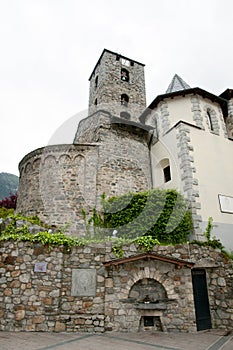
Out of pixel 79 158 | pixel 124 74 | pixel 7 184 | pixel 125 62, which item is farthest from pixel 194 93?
pixel 7 184

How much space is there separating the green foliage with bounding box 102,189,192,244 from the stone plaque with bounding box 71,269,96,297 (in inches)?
98.9

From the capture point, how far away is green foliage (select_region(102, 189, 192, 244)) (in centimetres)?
858

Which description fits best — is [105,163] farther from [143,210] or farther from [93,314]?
[93,314]

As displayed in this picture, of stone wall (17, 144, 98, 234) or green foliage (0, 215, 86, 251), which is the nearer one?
green foliage (0, 215, 86, 251)

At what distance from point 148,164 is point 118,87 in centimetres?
764

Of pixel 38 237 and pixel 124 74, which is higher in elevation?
pixel 124 74

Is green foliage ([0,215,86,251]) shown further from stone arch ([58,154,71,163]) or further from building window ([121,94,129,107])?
building window ([121,94,129,107])

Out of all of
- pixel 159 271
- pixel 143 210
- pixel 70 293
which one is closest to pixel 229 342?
pixel 159 271

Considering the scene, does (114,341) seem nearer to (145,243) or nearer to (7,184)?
(145,243)

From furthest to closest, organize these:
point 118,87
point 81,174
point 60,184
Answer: point 118,87 < point 81,174 < point 60,184

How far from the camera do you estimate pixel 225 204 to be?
10.3 metres

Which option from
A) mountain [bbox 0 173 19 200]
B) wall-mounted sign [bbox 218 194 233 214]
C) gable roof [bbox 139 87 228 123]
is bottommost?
wall-mounted sign [bbox 218 194 233 214]

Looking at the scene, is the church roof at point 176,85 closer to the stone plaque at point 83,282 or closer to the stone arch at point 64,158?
the stone arch at point 64,158

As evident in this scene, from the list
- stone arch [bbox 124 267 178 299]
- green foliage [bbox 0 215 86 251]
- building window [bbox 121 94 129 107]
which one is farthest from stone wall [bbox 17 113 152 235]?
building window [bbox 121 94 129 107]
